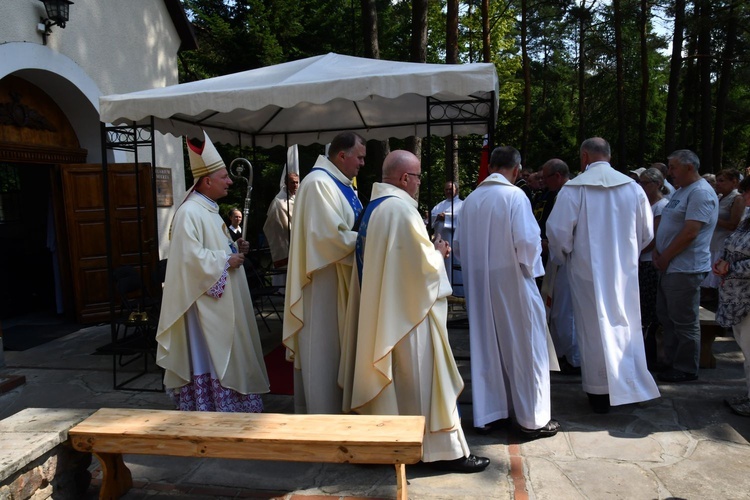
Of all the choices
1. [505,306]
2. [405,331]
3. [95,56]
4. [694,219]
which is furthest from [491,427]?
[95,56]

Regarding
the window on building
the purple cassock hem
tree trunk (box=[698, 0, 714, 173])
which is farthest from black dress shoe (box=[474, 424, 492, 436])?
tree trunk (box=[698, 0, 714, 173])

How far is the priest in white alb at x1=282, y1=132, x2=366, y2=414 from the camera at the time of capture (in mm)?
3688

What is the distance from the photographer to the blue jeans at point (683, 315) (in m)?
4.77

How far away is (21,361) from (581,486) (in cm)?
580

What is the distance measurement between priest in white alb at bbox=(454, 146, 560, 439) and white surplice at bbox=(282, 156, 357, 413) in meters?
0.89

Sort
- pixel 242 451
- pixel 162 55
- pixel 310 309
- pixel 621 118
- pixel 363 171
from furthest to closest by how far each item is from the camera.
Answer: pixel 621 118 → pixel 363 171 → pixel 162 55 → pixel 310 309 → pixel 242 451

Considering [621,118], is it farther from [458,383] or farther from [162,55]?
[458,383]

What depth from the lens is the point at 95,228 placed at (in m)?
7.82

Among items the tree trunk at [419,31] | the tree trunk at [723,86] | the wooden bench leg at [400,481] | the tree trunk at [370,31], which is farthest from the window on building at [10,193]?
the tree trunk at [723,86]

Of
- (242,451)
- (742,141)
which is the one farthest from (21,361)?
(742,141)

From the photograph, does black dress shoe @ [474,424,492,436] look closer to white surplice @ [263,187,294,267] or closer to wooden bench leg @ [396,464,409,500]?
wooden bench leg @ [396,464,409,500]

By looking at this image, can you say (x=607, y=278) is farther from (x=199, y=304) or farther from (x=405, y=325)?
(x=199, y=304)

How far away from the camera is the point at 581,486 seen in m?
3.22

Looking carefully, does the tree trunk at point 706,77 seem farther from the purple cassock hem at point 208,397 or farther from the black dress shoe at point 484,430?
the purple cassock hem at point 208,397
